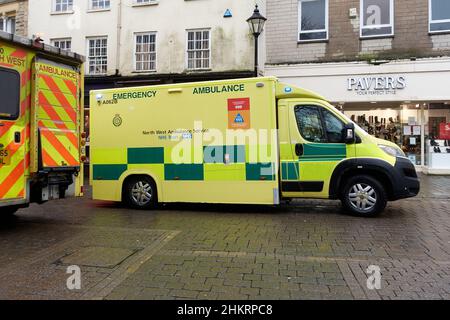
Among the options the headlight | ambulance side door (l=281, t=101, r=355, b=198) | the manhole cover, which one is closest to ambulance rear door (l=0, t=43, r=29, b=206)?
the manhole cover

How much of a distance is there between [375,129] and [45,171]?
1260cm

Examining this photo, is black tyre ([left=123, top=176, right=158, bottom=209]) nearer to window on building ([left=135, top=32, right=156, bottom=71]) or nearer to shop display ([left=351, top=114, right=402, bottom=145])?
window on building ([left=135, top=32, right=156, bottom=71])

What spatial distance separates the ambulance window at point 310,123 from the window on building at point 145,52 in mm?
10428

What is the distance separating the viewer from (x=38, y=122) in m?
6.60

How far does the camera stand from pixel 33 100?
258 inches

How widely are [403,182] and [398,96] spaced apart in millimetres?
7990

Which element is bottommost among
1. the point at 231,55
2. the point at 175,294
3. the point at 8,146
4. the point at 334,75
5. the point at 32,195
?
the point at 175,294

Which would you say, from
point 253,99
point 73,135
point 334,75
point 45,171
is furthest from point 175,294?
point 334,75

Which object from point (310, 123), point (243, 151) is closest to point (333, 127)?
point (310, 123)

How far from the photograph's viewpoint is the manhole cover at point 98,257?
4918 mm

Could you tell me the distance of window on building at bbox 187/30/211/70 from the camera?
1655 centimetres

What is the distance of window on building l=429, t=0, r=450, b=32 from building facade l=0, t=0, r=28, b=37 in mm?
17216

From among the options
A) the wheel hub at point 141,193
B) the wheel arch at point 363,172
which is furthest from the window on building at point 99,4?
the wheel arch at point 363,172

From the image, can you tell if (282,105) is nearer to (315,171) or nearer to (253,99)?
(253,99)
